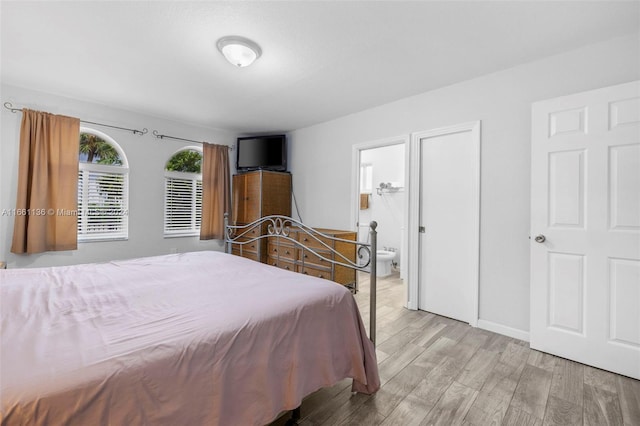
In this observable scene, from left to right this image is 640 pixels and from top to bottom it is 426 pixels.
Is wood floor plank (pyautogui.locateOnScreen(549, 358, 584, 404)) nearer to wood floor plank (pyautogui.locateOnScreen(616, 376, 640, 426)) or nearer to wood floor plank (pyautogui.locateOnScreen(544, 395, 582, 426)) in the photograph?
wood floor plank (pyautogui.locateOnScreen(544, 395, 582, 426))

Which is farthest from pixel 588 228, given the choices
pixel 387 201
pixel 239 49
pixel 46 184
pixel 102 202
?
pixel 46 184

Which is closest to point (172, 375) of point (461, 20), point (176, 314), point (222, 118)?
point (176, 314)

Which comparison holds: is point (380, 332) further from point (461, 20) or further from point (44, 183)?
point (44, 183)

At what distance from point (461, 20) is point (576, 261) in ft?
6.39

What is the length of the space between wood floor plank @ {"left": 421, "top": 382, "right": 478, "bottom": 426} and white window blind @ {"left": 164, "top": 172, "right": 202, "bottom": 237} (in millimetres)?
3834

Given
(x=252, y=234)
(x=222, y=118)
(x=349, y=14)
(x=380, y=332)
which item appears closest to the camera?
(x=349, y=14)

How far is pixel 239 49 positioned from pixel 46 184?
2703 millimetres

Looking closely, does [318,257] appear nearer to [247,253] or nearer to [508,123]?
[247,253]

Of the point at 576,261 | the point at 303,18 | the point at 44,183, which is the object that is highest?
the point at 303,18

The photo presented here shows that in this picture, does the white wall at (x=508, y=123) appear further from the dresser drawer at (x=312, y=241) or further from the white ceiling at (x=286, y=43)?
the dresser drawer at (x=312, y=241)

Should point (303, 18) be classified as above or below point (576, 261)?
above

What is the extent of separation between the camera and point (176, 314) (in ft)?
4.06

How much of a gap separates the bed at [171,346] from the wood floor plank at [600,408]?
1176 millimetres

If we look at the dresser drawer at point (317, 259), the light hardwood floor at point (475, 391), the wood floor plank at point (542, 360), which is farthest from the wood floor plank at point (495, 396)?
the dresser drawer at point (317, 259)
